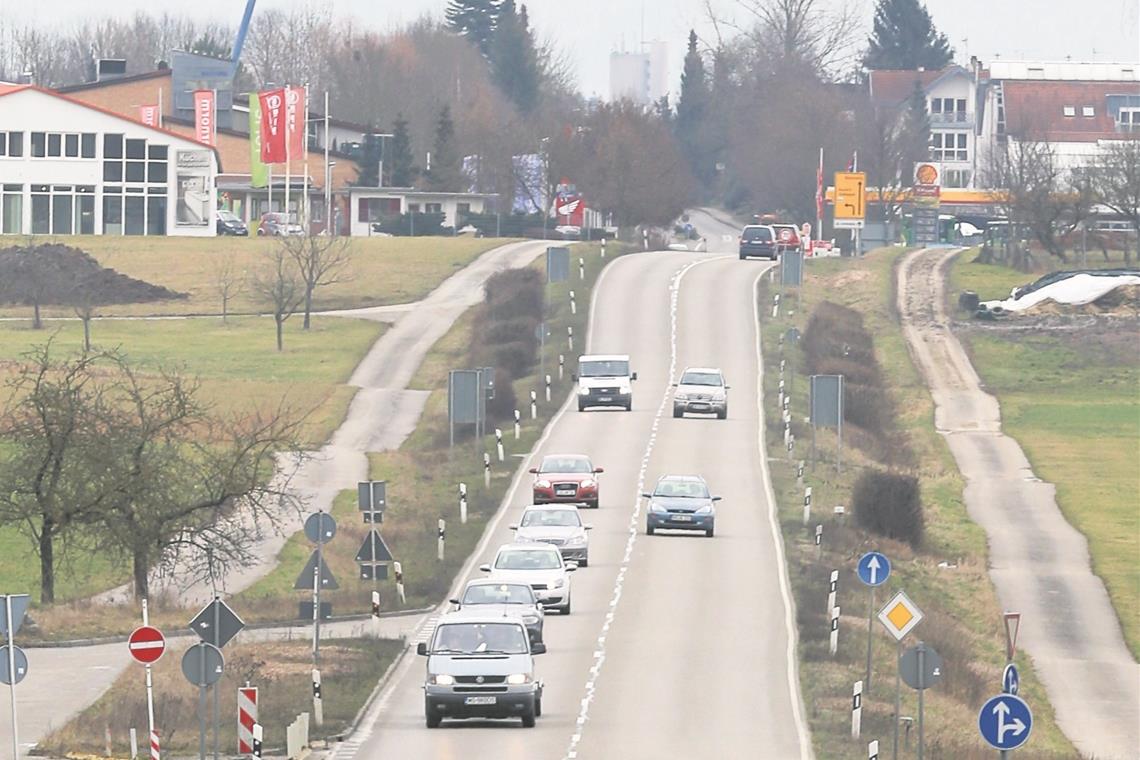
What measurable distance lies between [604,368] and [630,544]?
20814 mm

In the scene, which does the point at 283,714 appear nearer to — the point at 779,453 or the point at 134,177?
the point at 779,453

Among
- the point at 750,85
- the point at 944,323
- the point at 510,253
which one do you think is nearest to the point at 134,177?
the point at 510,253

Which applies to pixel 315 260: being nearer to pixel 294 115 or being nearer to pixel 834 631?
pixel 294 115

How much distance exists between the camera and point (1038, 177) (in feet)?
368

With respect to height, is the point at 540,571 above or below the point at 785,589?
above

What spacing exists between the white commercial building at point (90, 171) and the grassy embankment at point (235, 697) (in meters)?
80.6

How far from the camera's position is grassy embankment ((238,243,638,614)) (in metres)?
40.3

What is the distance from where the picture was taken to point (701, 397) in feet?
204

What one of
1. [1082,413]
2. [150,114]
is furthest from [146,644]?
[150,114]

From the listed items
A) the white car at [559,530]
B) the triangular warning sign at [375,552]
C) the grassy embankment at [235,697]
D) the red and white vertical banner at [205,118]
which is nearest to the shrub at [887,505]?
the white car at [559,530]

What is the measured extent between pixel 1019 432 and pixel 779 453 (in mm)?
16285

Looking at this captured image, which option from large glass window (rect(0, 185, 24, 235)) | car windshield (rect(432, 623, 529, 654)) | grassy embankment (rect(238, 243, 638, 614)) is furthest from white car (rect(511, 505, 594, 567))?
large glass window (rect(0, 185, 24, 235))

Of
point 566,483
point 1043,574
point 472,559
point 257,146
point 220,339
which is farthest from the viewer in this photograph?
point 257,146

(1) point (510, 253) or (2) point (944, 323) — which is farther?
(1) point (510, 253)
